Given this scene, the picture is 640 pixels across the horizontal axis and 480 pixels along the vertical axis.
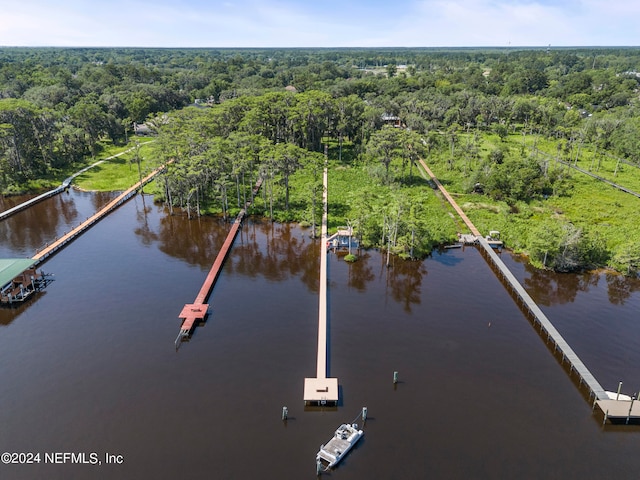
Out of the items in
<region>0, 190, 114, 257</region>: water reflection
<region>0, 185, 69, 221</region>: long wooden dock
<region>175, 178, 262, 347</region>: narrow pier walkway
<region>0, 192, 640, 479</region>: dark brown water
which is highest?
<region>0, 185, 69, 221</region>: long wooden dock

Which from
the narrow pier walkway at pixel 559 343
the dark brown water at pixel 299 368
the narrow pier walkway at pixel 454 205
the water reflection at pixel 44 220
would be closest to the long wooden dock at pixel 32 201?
the water reflection at pixel 44 220

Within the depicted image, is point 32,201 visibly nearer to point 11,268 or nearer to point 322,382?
point 11,268

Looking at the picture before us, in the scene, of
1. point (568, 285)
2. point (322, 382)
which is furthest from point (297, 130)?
point (322, 382)

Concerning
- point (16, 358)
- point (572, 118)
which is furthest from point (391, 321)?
point (572, 118)


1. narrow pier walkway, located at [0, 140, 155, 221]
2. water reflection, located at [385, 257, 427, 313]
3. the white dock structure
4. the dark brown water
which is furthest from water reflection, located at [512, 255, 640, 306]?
narrow pier walkway, located at [0, 140, 155, 221]

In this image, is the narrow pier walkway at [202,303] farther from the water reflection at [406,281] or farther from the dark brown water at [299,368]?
the water reflection at [406,281]

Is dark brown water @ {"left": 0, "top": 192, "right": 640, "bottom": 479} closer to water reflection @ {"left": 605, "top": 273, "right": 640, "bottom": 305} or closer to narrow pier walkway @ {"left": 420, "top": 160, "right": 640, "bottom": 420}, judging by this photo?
water reflection @ {"left": 605, "top": 273, "right": 640, "bottom": 305}
